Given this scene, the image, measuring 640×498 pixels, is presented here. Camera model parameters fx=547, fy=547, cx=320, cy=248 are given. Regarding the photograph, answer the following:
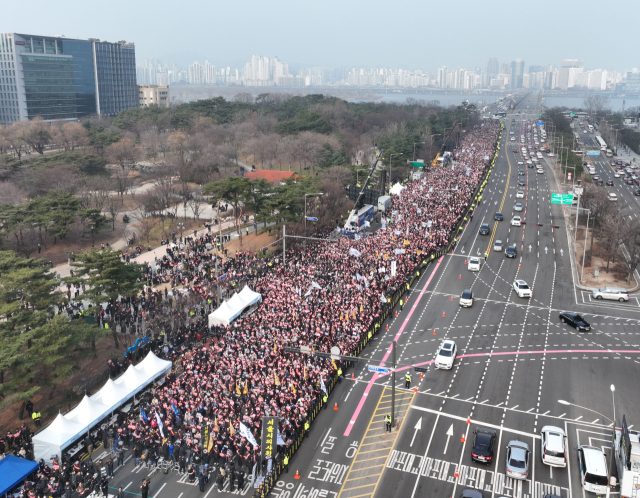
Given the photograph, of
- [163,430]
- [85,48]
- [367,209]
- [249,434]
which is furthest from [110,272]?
[85,48]

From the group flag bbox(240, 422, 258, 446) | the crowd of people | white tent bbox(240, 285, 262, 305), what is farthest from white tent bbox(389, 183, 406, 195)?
flag bbox(240, 422, 258, 446)

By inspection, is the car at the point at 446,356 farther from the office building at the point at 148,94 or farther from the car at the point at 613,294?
the office building at the point at 148,94

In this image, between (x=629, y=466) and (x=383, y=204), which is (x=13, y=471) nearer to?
(x=629, y=466)

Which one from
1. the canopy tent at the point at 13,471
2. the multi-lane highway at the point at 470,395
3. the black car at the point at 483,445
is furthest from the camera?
the black car at the point at 483,445

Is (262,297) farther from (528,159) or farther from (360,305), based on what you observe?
(528,159)

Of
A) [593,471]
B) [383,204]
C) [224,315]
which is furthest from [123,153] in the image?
[593,471]

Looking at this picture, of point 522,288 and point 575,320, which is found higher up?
point 522,288

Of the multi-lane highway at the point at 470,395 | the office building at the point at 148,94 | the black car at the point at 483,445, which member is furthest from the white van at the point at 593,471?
the office building at the point at 148,94
